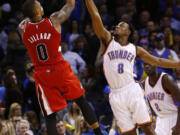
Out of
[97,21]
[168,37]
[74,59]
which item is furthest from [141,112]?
[168,37]

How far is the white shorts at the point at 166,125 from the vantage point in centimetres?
759

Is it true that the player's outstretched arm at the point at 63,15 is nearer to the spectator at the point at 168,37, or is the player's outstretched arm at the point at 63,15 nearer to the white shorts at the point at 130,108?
the white shorts at the point at 130,108

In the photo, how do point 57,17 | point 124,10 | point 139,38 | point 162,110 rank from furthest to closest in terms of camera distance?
point 124,10
point 139,38
point 162,110
point 57,17

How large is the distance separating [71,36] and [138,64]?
95.4 inches

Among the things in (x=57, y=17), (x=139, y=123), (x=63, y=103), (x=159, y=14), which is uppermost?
(x=159, y=14)

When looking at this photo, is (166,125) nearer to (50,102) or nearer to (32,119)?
(50,102)

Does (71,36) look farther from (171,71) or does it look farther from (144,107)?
(144,107)

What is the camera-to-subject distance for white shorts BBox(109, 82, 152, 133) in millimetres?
6166

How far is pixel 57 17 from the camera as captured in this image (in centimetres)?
600

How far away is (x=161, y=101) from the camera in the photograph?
7586 millimetres

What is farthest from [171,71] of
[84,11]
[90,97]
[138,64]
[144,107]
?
[144,107]

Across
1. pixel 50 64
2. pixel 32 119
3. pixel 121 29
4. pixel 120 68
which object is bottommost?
pixel 32 119

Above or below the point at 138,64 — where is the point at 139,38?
above

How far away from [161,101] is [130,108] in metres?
1.52
